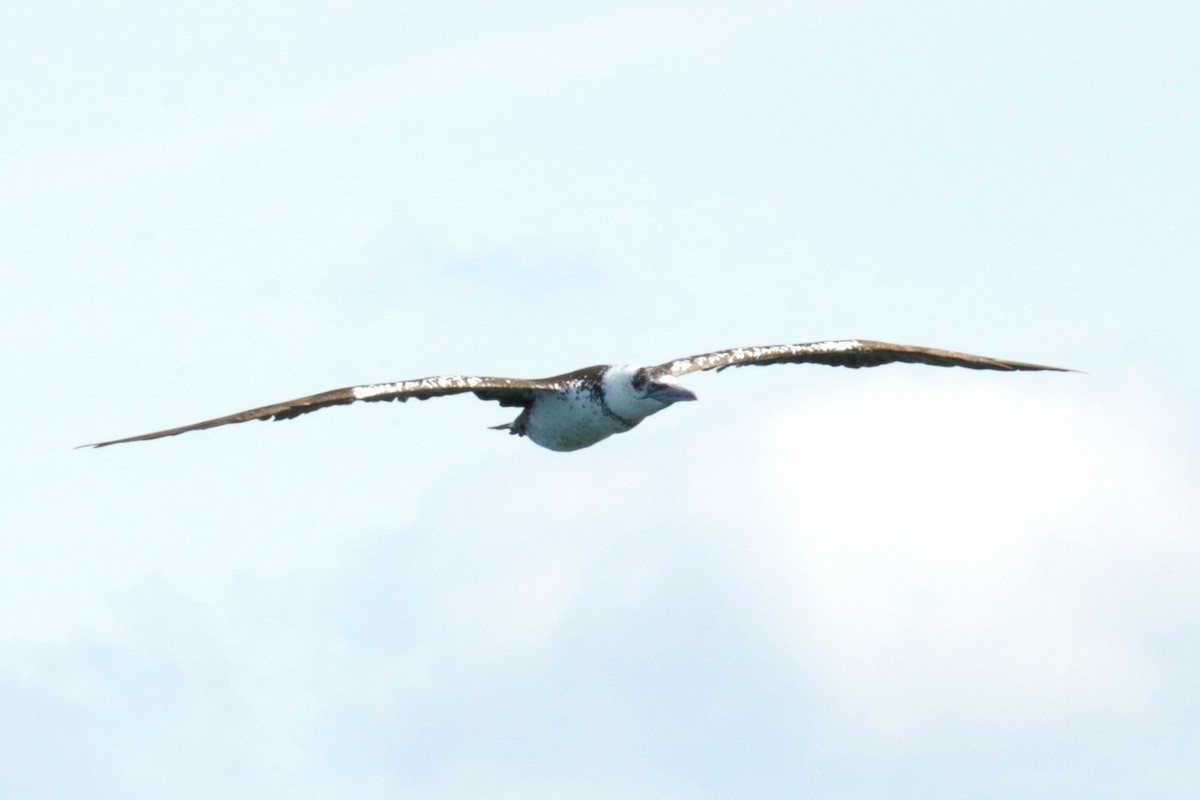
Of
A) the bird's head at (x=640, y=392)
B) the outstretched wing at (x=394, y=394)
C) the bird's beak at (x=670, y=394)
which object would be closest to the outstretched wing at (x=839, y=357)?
the bird's head at (x=640, y=392)

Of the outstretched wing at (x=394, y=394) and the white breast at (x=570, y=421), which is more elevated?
the outstretched wing at (x=394, y=394)

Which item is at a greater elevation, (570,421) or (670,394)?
(670,394)

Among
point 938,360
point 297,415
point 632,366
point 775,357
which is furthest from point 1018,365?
point 297,415

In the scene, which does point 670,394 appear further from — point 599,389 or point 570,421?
point 570,421

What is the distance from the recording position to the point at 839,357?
38469 mm

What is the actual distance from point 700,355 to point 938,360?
4.87m

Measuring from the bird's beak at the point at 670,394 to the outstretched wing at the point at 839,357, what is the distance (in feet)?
2.93

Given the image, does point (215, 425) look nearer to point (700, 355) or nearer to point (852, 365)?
point (700, 355)

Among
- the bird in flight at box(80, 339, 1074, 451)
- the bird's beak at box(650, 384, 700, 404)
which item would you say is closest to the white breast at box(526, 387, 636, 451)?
the bird in flight at box(80, 339, 1074, 451)

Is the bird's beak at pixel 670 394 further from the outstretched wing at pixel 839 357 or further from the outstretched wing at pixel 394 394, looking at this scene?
the outstretched wing at pixel 394 394

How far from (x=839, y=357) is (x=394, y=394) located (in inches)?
344

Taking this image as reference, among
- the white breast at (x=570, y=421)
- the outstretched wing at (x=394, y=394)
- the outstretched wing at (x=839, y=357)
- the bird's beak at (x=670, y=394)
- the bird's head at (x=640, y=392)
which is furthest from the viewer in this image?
the outstretched wing at (x=839, y=357)

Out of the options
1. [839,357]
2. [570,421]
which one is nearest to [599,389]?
[570,421]

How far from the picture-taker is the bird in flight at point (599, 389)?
33.3m
